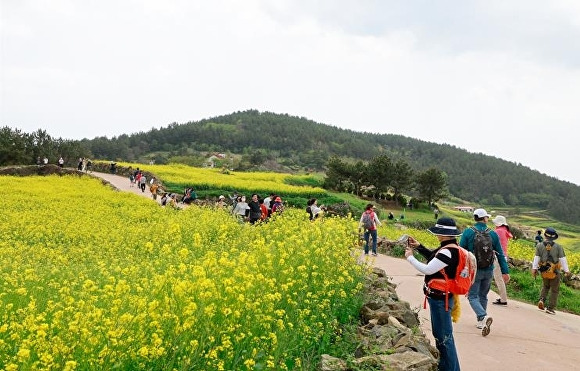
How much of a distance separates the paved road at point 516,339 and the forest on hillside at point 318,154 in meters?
82.2

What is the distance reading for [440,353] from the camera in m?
5.68

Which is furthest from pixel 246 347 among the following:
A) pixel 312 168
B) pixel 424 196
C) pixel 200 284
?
pixel 312 168

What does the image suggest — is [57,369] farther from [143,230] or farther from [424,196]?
[424,196]

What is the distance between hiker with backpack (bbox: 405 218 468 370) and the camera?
17.8ft

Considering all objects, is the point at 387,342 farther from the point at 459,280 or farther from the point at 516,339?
the point at 516,339

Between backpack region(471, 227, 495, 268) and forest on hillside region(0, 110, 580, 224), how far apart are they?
8389cm

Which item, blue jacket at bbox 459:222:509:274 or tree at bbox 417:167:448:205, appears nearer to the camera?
blue jacket at bbox 459:222:509:274

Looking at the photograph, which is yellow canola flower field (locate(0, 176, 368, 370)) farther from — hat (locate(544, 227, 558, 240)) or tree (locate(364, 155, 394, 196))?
tree (locate(364, 155, 394, 196))

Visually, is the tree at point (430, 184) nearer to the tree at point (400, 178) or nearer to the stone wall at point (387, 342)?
the tree at point (400, 178)

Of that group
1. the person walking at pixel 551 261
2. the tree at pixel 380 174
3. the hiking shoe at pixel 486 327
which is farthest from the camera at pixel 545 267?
the tree at pixel 380 174

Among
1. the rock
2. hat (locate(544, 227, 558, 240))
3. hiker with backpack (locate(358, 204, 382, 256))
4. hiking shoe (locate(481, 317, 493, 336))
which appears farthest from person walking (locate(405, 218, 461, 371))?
hiker with backpack (locate(358, 204, 382, 256))

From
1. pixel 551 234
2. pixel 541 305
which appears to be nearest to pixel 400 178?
pixel 541 305

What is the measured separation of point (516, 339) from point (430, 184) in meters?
51.5

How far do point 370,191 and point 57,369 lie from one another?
54.8 meters
